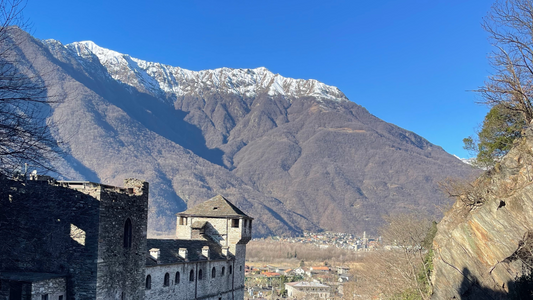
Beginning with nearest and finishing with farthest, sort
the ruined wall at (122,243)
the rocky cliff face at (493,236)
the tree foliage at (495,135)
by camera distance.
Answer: the rocky cliff face at (493,236) < the ruined wall at (122,243) < the tree foliage at (495,135)

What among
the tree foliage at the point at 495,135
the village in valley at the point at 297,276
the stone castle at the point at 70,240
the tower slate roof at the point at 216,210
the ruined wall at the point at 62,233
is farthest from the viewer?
the village in valley at the point at 297,276

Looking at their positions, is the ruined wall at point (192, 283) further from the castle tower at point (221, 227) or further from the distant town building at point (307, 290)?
the distant town building at point (307, 290)

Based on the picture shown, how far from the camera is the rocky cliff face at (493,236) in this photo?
67.9 ft

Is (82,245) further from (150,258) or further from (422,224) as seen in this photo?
(422,224)

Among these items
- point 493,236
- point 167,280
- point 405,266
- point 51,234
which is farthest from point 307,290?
point 51,234

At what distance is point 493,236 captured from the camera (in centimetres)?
2203

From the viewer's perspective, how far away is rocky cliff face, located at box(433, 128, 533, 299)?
2069 centimetres

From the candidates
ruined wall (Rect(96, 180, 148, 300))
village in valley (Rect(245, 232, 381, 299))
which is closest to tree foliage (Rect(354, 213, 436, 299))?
ruined wall (Rect(96, 180, 148, 300))

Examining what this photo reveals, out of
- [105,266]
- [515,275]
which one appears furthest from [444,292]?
[105,266]

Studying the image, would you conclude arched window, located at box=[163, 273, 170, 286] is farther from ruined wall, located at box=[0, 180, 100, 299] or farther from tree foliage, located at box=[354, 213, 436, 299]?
tree foliage, located at box=[354, 213, 436, 299]

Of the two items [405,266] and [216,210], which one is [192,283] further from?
[405,266]

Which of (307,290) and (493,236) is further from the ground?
(493,236)

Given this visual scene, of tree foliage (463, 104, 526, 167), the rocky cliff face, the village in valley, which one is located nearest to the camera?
the rocky cliff face

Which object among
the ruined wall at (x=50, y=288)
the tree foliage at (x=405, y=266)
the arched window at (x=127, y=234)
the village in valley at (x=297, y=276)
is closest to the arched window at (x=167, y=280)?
the arched window at (x=127, y=234)
